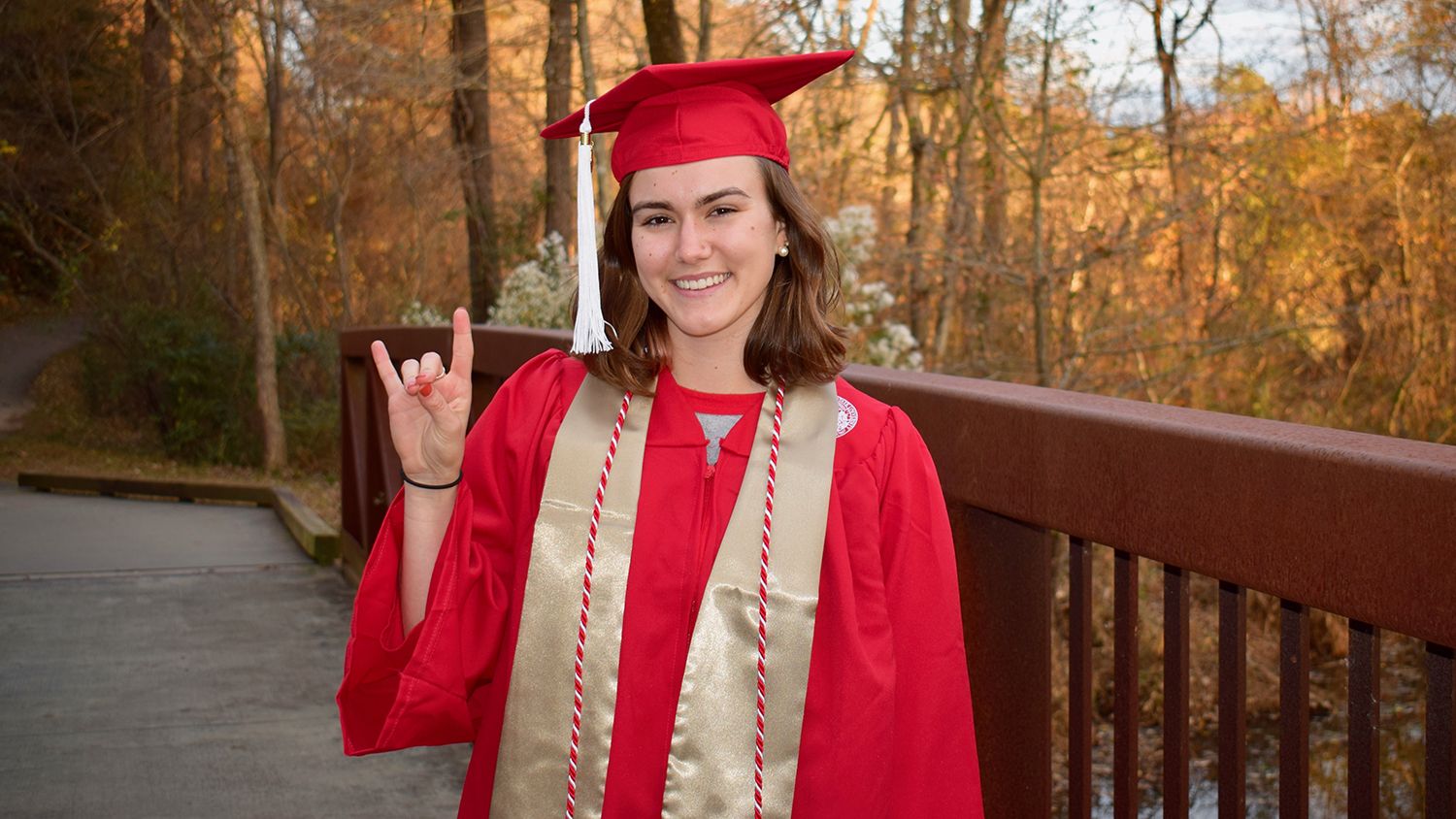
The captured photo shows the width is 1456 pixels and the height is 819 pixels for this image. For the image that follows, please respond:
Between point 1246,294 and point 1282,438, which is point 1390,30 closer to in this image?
point 1246,294

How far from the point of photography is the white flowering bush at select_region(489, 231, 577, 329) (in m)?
8.38

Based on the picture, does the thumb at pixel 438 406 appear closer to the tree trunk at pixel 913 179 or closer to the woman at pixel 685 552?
the woman at pixel 685 552

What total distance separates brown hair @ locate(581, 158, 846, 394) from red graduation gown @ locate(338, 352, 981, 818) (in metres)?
0.05

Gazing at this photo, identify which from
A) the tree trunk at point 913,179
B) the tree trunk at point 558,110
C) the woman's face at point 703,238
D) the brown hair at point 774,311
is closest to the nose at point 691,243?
the woman's face at point 703,238

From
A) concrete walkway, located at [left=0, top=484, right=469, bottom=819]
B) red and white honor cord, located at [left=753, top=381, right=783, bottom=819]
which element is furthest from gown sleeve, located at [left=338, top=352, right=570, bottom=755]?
concrete walkway, located at [left=0, top=484, right=469, bottom=819]

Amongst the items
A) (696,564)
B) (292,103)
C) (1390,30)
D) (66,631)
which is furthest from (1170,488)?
(292,103)

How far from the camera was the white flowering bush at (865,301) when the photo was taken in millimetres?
7742

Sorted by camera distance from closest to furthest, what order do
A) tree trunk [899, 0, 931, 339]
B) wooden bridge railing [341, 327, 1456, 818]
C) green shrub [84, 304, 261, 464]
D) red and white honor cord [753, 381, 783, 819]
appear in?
wooden bridge railing [341, 327, 1456, 818] → red and white honor cord [753, 381, 783, 819] → tree trunk [899, 0, 931, 339] → green shrub [84, 304, 261, 464]

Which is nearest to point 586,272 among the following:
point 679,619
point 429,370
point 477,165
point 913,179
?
point 429,370

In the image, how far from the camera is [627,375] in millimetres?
1879

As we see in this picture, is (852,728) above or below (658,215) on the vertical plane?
below

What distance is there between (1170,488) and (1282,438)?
0.17m

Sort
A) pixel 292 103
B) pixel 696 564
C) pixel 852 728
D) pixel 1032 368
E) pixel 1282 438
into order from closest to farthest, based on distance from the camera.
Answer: pixel 1282 438 < pixel 852 728 < pixel 696 564 < pixel 1032 368 < pixel 292 103

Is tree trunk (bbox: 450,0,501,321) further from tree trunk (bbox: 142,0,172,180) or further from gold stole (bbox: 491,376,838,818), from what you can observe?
gold stole (bbox: 491,376,838,818)
